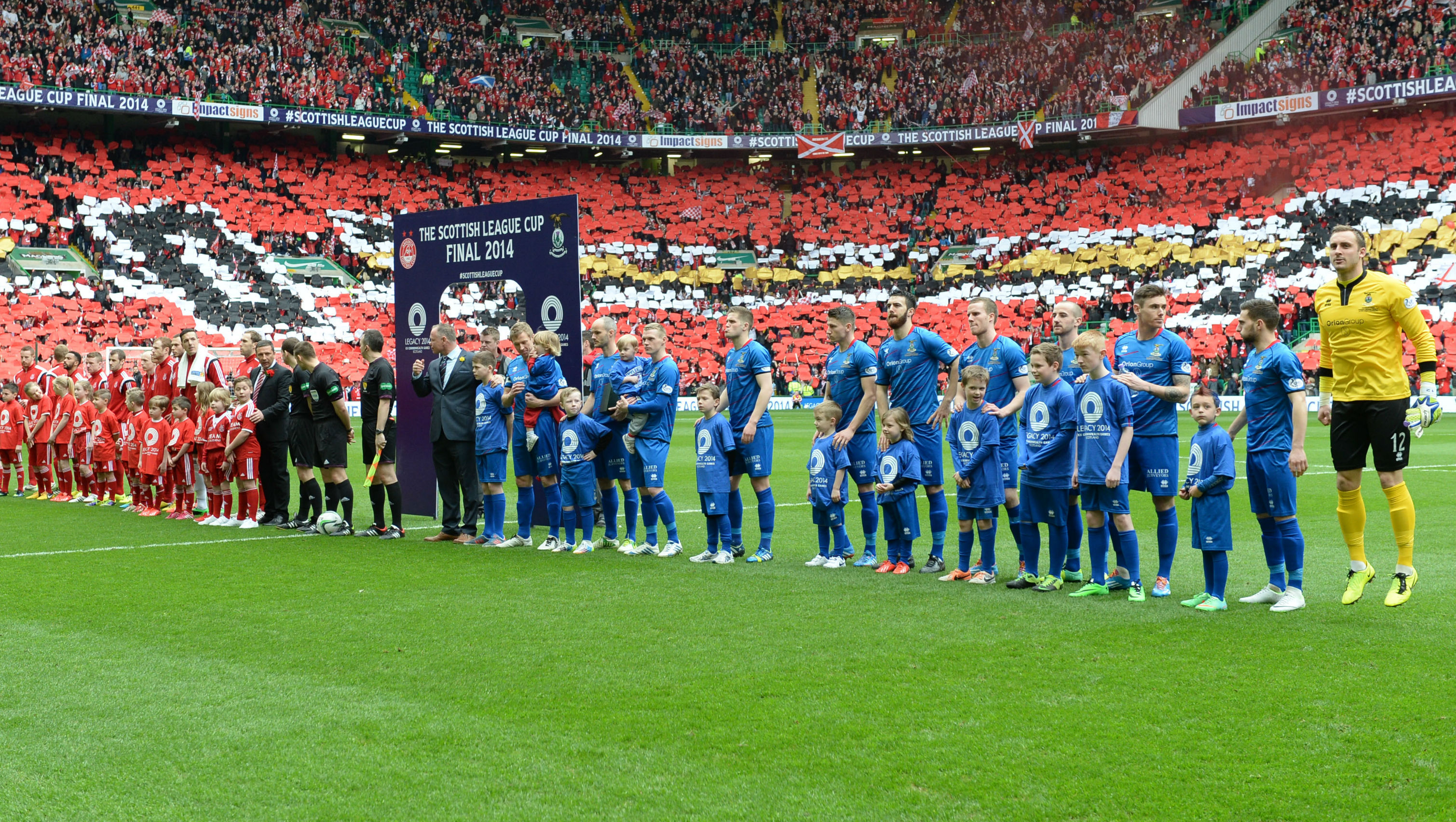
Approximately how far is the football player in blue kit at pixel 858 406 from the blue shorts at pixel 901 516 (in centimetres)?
24

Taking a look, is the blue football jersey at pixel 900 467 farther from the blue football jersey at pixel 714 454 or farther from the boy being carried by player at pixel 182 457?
the boy being carried by player at pixel 182 457

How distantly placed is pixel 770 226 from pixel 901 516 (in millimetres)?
39685

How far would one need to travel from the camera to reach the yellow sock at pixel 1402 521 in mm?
7145

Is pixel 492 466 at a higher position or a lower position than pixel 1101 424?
lower

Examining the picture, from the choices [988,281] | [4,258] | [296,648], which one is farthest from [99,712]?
[988,281]

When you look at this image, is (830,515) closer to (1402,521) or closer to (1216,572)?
(1216,572)

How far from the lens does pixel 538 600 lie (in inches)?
317

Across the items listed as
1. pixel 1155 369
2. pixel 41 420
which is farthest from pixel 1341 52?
pixel 41 420

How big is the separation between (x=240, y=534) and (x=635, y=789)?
8.83 meters

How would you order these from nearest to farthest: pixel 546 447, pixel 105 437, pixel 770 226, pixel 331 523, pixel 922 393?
pixel 922 393 → pixel 546 447 → pixel 331 523 → pixel 105 437 → pixel 770 226

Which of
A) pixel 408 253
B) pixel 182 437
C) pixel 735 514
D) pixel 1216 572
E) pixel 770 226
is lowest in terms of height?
pixel 1216 572

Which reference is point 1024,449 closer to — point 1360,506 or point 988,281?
point 1360,506

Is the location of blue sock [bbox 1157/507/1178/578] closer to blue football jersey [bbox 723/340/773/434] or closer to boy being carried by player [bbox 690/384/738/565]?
blue football jersey [bbox 723/340/773/434]

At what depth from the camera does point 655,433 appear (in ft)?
33.5
